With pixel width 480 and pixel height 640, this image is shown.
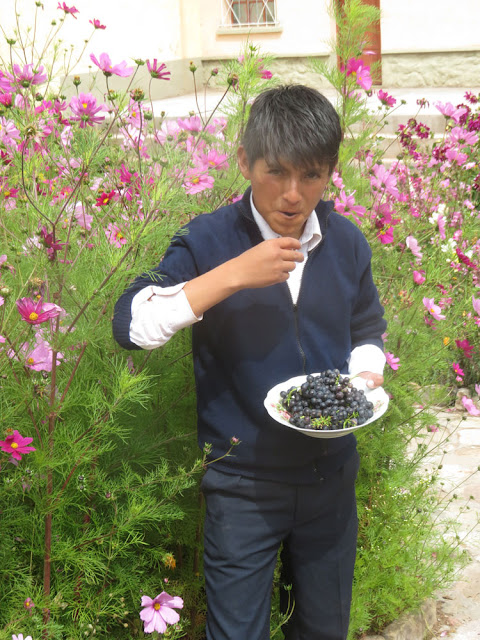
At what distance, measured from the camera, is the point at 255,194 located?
1675 millimetres

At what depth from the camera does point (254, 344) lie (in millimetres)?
1702

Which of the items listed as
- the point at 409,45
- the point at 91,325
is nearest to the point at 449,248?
the point at 91,325

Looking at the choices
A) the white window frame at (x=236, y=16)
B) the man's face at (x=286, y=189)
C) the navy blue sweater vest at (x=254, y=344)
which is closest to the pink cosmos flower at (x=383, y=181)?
the navy blue sweater vest at (x=254, y=344)

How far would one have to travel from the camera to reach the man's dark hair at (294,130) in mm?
1584

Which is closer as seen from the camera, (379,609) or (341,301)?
(341,301)

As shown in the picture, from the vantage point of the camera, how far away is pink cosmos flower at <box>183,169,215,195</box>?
199 centimetres

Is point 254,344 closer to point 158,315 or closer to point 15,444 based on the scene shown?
point 158,315

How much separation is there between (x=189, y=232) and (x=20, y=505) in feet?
2.33

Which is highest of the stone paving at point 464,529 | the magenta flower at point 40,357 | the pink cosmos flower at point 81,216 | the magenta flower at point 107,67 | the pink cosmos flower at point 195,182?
the magenta flower at point 107,67

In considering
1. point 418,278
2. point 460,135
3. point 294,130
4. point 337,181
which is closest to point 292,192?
point 294,130

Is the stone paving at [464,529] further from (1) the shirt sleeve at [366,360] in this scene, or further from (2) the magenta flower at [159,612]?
(2) the magenta flower at [159,612]

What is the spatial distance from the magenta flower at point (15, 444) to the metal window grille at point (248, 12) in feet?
38.5

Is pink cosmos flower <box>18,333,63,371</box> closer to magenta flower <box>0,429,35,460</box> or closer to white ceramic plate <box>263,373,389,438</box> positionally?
magenta flower <box>0,429,35,460</box>

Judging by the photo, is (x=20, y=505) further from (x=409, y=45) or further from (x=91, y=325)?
(x=409, y=45)
